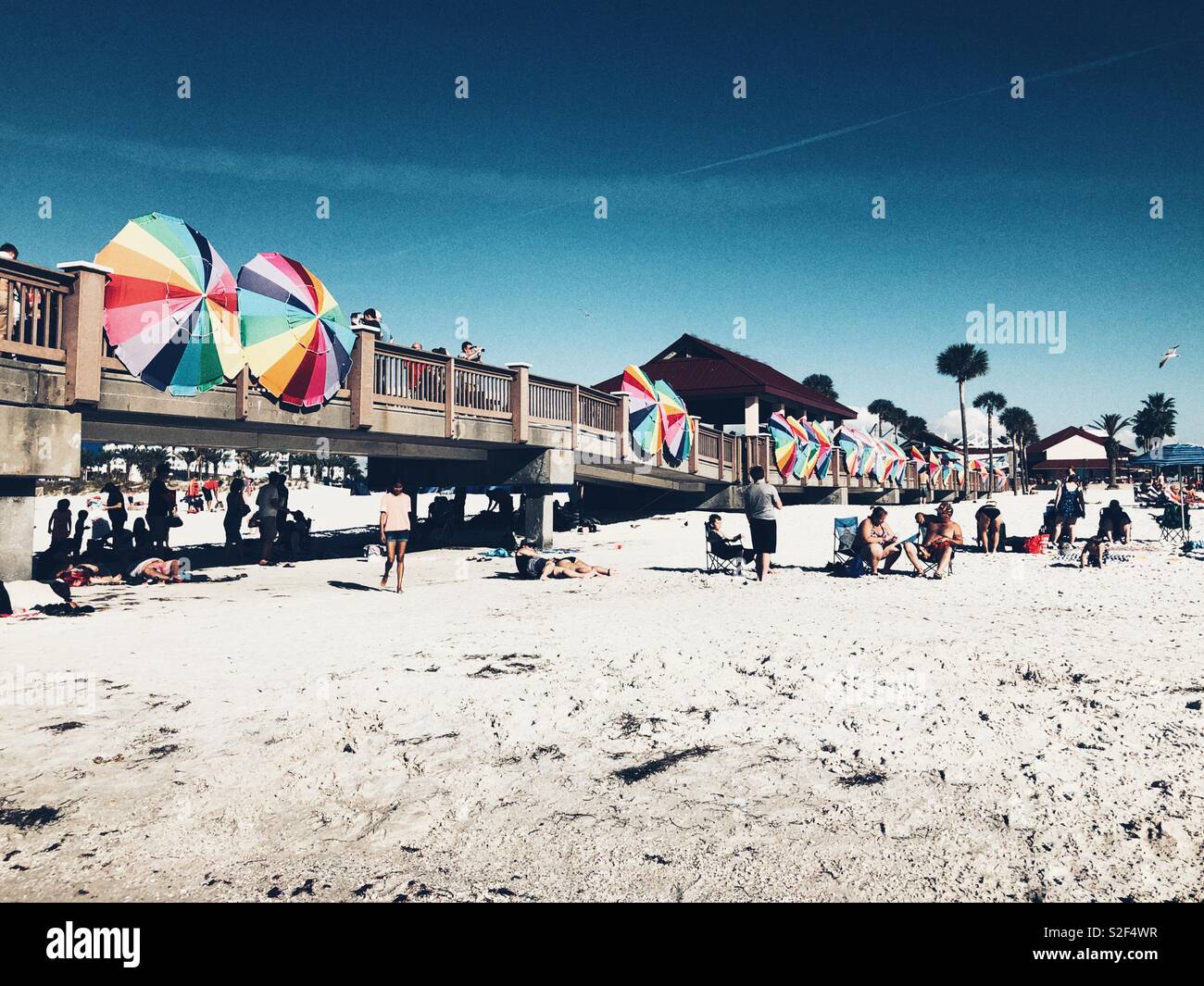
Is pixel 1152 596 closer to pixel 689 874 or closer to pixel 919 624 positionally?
pixel 919 624

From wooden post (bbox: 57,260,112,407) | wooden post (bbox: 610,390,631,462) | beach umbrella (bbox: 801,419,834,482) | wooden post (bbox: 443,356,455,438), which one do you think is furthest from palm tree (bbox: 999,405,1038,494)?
wooden post (bbox: 57,260,112,407)

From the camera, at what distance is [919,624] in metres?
7.73

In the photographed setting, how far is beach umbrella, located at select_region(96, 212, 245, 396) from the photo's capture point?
9.80m

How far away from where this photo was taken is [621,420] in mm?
19125

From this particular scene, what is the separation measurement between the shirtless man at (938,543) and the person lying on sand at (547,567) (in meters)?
5.40

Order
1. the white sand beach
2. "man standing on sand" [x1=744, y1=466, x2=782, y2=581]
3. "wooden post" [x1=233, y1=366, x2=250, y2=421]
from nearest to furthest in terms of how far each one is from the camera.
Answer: the white sand beach, "wooden post" [x1=233, y1=366, x2=250, y2=421], "man standing on sand" [x1=744, y1=466, x2=782, y2=581]

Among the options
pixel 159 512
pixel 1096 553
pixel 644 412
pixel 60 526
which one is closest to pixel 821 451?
pixel 644 412

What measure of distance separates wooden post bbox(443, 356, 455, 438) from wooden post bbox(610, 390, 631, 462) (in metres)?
5.66

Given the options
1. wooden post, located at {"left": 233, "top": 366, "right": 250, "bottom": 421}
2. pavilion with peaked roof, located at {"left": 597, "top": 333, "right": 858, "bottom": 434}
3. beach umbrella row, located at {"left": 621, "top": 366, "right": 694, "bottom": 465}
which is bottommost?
wooden post, located at {"left": 233, "top": 366, "right": 250, "bottom": 421}

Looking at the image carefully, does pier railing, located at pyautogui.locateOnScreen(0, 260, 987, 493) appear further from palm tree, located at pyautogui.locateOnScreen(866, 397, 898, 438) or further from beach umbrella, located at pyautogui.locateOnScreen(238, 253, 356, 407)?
palm tree, located at pyautogui.locateOnScreen(866, 397, 898, 438)

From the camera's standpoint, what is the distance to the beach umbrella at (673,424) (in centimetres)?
2003

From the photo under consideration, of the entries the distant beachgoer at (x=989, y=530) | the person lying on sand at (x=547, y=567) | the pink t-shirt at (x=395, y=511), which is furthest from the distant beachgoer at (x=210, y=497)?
the distant beachgoer at (x=989, y=530)

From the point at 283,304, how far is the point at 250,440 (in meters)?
3.66
